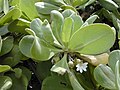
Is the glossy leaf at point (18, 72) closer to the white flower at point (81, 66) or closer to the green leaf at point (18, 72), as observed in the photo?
the green leaf at point (18, 72)

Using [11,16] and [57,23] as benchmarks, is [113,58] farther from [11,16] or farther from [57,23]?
[11,16]

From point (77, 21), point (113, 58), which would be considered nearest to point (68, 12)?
point (77, 21)

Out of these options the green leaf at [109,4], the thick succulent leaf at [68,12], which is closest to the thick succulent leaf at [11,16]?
the thick succulent leaf at [68,12]

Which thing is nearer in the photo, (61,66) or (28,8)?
(61,66)

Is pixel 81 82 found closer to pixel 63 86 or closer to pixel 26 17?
pixel 63 86

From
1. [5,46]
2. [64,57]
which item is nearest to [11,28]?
[5,46]

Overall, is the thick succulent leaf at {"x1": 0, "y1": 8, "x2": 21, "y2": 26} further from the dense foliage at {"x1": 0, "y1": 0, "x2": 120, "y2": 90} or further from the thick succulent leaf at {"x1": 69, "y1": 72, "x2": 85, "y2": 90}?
the thick succulent leaf at {"x1": 69, "y1": 72, "x2": 85, "y2": 90}
